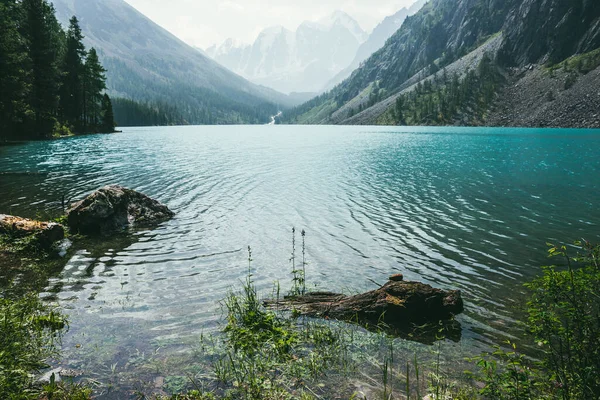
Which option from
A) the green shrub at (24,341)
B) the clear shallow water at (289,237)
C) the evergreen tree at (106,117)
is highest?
the evergreen tree at (106,117)

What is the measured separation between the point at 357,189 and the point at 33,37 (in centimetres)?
7792

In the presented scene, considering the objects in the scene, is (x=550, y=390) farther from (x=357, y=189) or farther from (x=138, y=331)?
(x=357, y=189)

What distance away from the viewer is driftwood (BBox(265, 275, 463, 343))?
955 cm

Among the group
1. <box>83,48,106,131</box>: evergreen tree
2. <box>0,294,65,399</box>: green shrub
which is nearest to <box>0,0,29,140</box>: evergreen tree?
<box>83,48,106,131</box>: evergreen tree

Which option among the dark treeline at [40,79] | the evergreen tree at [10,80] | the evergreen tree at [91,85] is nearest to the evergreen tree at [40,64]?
the dark treeline at [40,79]

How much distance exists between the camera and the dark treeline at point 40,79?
54906 mm

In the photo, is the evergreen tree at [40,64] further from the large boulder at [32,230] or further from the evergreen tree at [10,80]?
the large boulder at [32,230]

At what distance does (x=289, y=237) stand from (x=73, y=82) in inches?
3776

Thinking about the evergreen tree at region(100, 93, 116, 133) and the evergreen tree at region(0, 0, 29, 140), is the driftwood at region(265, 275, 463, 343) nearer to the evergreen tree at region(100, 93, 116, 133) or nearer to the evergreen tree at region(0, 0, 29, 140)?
the evergreen tree at region(0, 0, 29, 140)

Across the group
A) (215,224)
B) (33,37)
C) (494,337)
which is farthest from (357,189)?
(33,37)

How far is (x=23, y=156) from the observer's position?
46688 mm

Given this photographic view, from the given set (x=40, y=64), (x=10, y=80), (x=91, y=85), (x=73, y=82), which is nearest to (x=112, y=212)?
(x=10, y=80)

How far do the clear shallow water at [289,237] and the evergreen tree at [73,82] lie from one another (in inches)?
2156

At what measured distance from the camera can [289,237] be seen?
1848 cm
